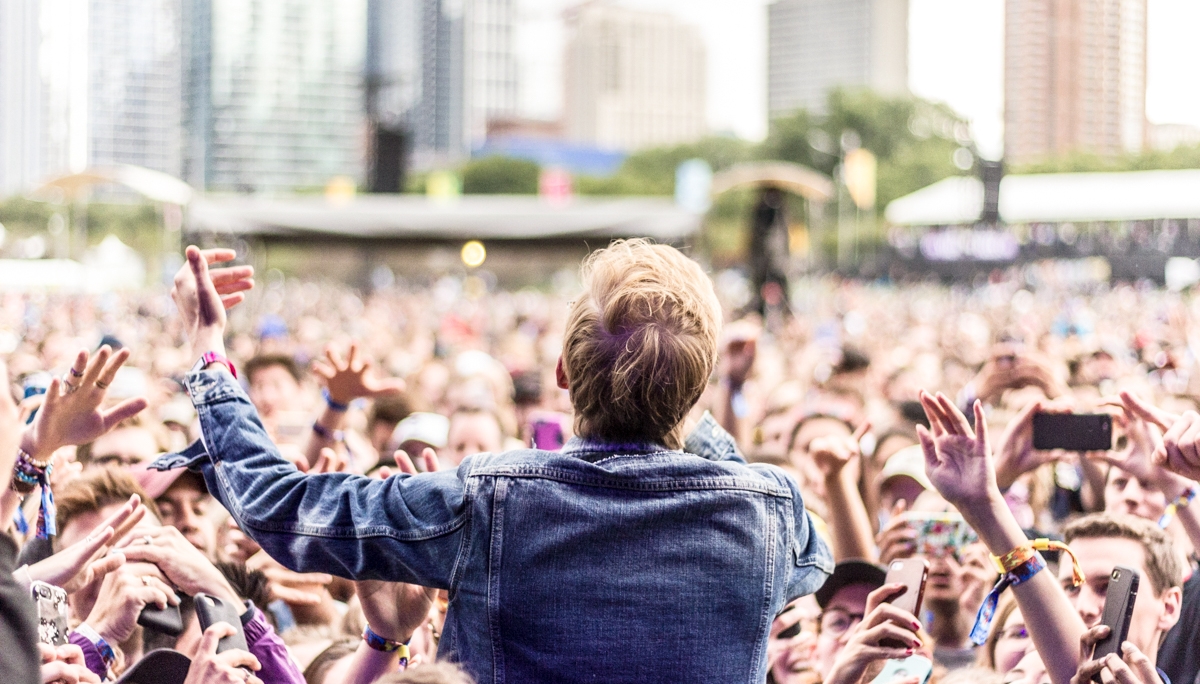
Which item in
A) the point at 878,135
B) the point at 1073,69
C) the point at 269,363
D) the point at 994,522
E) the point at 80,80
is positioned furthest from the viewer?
the point at 878,135

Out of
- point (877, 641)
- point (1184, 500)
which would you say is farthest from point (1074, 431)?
point (877, 641)

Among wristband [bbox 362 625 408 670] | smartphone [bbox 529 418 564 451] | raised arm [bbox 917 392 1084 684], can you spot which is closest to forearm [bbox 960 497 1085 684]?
raised arm [bbox 917 392 1084 684]

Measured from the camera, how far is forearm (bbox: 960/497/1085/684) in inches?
89.0

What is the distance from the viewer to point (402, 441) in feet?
16.8

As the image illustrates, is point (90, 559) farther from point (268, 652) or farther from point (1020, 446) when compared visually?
point (1020, 446)

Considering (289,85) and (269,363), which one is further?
(289,85)

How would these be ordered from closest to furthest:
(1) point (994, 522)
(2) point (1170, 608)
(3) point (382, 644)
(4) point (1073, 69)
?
(1) point (994, 522), (3) point (382, 644), (2) point (1170, 608), (4) point (1073, 69)

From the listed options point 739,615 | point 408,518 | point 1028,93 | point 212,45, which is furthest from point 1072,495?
point 212,45

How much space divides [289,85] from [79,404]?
151 meters

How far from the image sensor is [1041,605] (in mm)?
2275

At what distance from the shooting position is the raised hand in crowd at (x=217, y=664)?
2086mm

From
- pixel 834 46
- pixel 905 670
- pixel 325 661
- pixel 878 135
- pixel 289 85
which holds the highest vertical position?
pixel 834 46

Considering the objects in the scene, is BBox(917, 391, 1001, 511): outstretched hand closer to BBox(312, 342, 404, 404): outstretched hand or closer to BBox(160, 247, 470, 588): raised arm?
BBox(160, 247, 470, 588): raised arm

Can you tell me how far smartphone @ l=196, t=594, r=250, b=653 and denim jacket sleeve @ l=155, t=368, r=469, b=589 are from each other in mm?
320
